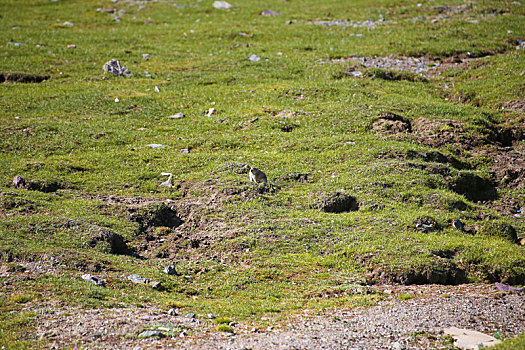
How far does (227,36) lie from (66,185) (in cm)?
2069

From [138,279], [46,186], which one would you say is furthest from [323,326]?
[46,186]

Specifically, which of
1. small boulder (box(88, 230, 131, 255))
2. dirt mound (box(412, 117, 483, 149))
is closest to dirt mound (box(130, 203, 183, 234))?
small boulder (box(88, 230, 131, 255))

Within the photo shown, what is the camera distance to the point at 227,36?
33.8 meters

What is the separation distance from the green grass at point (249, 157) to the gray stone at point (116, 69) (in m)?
0.49

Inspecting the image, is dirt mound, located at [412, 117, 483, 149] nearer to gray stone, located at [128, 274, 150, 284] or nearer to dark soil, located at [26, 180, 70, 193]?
gray stone, located at [128, 274, 150, 284]

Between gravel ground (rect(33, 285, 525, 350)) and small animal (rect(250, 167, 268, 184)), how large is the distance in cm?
624

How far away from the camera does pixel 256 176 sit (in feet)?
51.8

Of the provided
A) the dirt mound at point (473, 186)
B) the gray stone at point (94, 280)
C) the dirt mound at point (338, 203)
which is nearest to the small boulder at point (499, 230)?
the dirt mound at point (473, 186)

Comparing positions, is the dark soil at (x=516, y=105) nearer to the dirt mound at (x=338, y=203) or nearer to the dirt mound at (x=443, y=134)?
the dirt mound at (x=443, y=134)

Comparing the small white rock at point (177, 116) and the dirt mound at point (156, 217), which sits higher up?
the small white rock at point (177, 116)

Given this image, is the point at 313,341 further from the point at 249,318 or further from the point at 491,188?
the point at 491,188

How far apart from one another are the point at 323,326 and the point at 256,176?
7124 mm

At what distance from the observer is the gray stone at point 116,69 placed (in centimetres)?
2762

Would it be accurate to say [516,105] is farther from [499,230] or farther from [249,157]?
[249,157]
